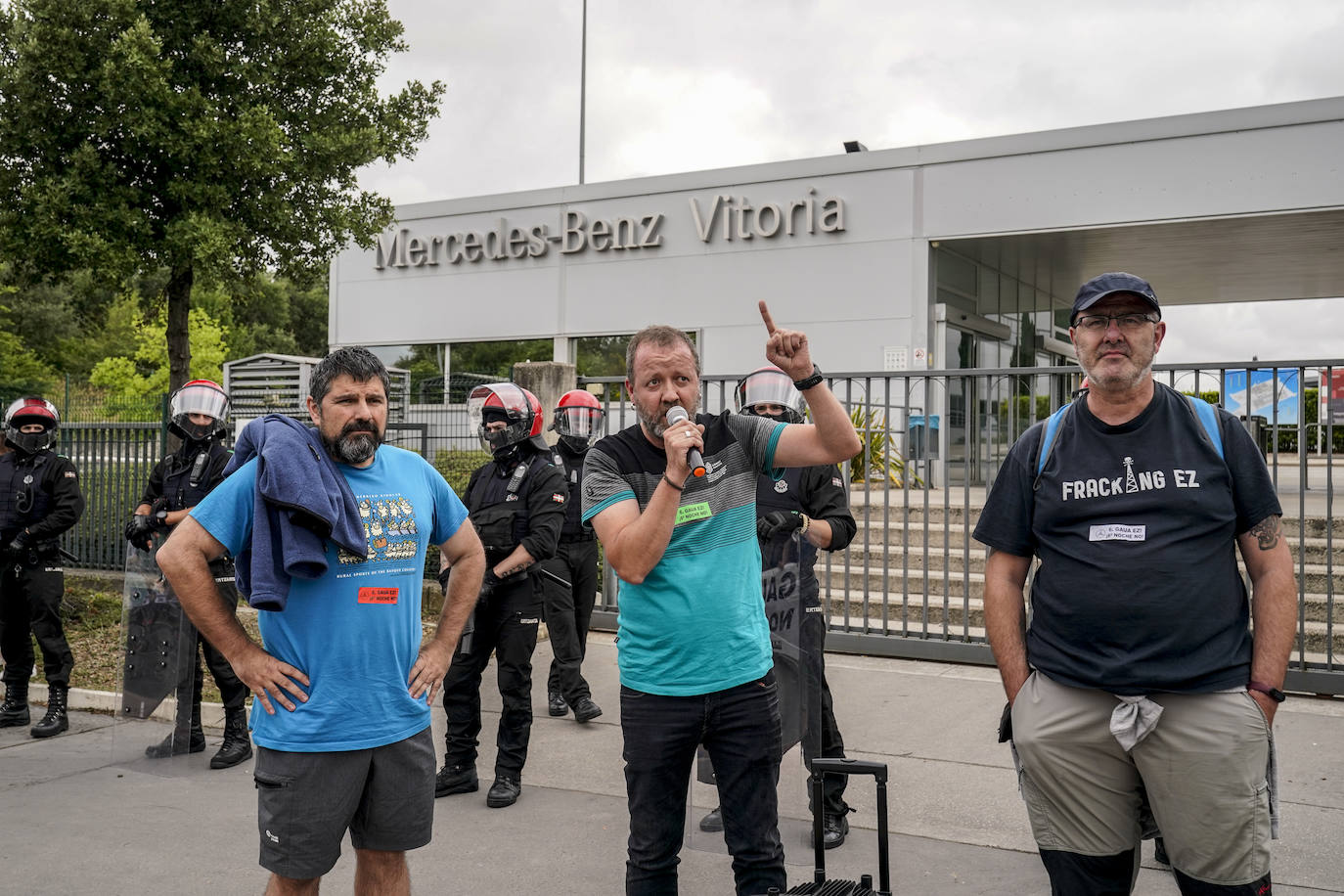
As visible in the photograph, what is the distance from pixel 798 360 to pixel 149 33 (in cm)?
1035

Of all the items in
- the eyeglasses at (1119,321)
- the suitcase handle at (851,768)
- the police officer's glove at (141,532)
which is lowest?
the suitcase handle at (851,768)

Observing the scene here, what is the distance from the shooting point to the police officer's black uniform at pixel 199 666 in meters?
6.26

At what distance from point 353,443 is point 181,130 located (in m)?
9.79

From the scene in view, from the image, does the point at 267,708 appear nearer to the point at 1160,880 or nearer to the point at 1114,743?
the point at 1114,743

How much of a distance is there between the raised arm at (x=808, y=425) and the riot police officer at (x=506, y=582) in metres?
2.85

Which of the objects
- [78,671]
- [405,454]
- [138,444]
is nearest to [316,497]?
[405,454]

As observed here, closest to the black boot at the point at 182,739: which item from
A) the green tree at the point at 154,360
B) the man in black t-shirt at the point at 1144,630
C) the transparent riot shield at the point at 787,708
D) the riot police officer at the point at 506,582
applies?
the riot police officer at the point at 506,582

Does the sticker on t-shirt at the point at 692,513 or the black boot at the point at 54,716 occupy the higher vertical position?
the sticker on t-shirt at the point at 692,513

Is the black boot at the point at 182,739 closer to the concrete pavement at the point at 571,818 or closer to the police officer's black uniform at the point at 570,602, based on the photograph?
the concrete pavement at the point at 571,818

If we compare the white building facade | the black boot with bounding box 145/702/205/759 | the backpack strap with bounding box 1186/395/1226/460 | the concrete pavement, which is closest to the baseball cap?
the backpack strap with bounding box 1186/395/1226/460

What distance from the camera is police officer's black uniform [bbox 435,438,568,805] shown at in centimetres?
561

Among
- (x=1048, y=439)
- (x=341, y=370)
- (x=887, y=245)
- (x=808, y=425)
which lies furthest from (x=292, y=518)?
(x=887, y=245)

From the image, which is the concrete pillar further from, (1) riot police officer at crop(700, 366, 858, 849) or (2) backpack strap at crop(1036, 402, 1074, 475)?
(2) backpack strap at crop(1036, 402, 1074, 475)

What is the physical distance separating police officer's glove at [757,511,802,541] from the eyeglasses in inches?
83.6
